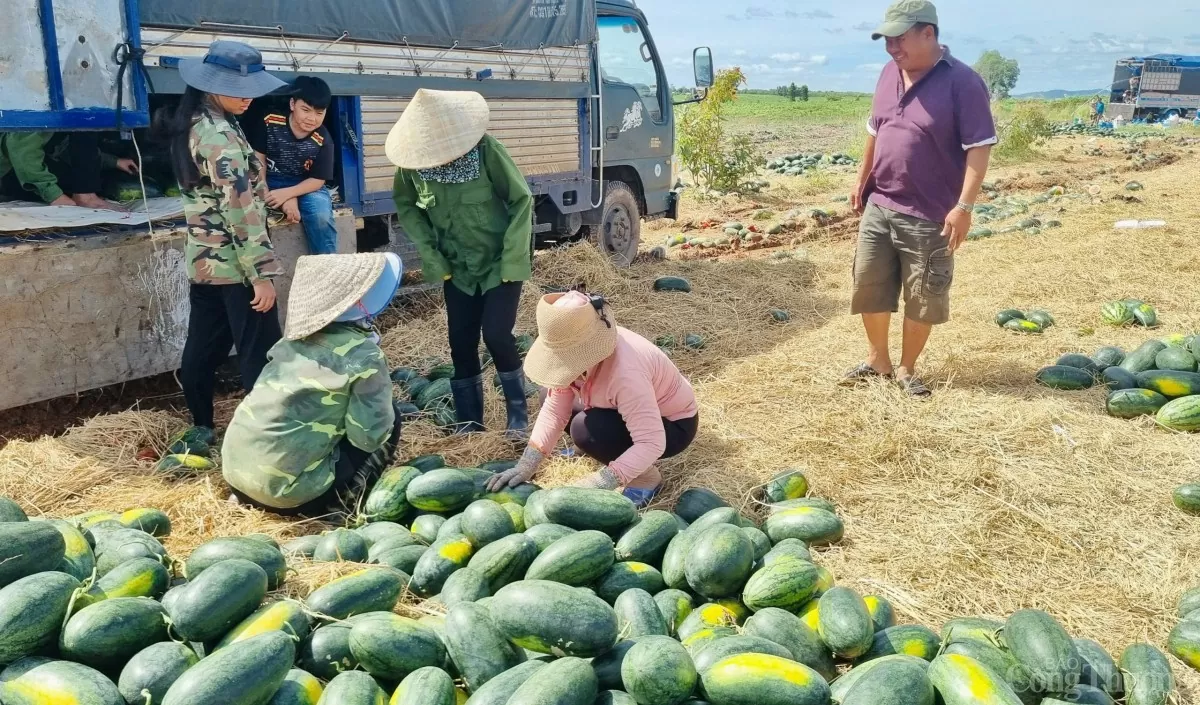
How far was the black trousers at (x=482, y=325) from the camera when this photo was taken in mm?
5324

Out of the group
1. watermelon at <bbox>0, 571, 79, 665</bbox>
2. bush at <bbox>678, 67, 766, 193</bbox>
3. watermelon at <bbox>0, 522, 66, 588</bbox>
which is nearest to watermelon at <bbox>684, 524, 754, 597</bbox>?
watermelon at <bbox>0, 571, 79, 665</bbox>

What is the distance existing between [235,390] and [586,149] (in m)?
A: 4.93

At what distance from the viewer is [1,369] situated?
533cm

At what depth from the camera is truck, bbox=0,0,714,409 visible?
5.39m

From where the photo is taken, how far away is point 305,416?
13.5 ft

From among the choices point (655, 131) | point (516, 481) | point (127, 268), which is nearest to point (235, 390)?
point (127, 268)

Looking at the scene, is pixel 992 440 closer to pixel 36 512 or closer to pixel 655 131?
pixel 36 512

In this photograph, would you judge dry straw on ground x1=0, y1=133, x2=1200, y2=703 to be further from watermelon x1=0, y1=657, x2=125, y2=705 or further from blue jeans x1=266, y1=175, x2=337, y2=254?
blue jeans x1=266, y1=175, x2=337, y2=254

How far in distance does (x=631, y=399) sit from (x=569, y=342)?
0.44 metres

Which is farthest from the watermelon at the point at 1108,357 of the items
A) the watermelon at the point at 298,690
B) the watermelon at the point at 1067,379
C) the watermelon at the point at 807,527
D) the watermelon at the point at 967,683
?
the watermelon at the point at 298,690

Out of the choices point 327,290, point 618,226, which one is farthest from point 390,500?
point 618,226

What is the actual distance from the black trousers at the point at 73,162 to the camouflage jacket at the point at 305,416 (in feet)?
10.6

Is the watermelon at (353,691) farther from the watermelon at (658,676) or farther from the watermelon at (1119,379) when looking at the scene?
the watermelon at (1119,379)

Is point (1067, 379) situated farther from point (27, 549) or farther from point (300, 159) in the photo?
point (27, 549)
